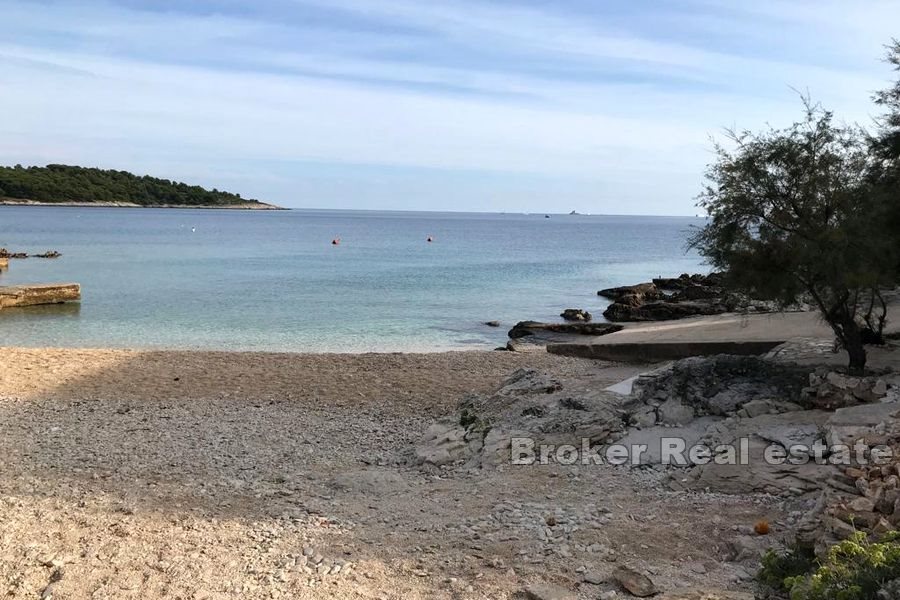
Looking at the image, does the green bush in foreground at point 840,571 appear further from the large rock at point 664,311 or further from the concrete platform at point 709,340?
the large rock at point 664,311

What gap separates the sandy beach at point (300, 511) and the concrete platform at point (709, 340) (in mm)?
2659

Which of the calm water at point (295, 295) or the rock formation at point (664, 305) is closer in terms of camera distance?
the calm water at point (295, 295)

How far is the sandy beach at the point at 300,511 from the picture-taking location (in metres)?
5.67

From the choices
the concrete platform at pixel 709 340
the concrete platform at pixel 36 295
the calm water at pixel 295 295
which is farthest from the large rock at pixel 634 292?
the concrete platform at pixel 36 295

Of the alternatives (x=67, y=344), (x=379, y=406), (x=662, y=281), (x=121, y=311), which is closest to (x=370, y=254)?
(x=662, y=281)

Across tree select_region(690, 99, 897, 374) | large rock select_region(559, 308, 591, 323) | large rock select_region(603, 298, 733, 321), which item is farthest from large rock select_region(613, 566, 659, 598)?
large rock select_region(559, 308, 591, 323)

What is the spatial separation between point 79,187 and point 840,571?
185983mm

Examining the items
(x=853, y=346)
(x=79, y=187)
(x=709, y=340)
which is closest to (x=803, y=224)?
(x=853, y=346)

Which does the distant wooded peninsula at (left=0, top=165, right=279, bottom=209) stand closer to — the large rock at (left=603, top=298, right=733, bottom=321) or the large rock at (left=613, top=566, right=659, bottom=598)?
the large rock at (left=603, top=298, right=733, bottom=321)

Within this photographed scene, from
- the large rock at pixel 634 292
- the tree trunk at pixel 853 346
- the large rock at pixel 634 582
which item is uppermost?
the tree trunk at pixel 853 346

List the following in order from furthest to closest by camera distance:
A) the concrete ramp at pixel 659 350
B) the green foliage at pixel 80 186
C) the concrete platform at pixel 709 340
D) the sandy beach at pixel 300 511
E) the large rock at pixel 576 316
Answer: the green foliage at pixel 80 186 → the large rock at pixel 576 316 → the concrete platform at pixel 709 340 → the concrete ramp at pixel 659 350 → the sandy beach at pixel 300 511

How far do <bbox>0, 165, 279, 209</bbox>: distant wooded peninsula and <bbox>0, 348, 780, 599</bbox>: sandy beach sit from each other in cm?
16828

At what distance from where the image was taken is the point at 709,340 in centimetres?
1424

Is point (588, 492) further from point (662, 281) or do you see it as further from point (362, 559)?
point (662, 281)
